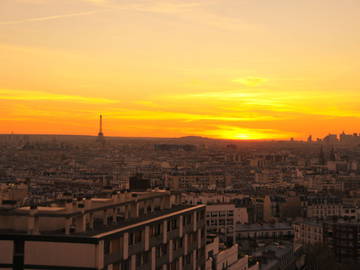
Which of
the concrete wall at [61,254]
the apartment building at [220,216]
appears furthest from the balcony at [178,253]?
the apartment building at [220,216]

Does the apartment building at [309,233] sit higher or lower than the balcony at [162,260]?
lower

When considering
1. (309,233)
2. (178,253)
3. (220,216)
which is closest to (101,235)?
(178,253)

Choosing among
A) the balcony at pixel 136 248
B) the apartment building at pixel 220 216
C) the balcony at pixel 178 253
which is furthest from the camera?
the apartment building at pixel 220 216

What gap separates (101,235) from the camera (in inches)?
547

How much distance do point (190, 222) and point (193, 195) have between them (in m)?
47.5

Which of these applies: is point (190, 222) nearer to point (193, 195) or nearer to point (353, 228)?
point (353, 228)

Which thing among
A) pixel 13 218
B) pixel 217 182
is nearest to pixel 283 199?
pixel 217 182

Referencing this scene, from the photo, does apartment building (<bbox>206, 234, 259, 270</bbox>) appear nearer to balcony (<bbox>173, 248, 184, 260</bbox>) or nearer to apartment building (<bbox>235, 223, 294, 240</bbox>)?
balcony (<bbox>173, 248, 184, 260</bbox>)

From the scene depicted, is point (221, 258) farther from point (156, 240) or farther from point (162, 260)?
point (156, 240)

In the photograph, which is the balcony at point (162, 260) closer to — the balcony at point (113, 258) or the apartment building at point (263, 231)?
the balcony at point (113, 258)

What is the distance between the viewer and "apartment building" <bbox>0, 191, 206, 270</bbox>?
13.7m

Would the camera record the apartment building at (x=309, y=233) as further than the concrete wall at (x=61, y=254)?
Yes

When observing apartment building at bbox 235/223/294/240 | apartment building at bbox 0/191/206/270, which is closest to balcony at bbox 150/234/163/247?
apartment building at bbox 0/191/206/270

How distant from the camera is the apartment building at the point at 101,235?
13.7 metres
